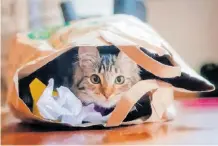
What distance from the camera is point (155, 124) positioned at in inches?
30.2

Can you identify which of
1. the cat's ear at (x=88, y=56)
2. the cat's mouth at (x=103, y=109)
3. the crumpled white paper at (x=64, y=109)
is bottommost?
the cat's mouth at (x=103, y=109)

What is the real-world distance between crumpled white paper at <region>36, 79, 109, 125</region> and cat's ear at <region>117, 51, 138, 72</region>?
0.11 meters

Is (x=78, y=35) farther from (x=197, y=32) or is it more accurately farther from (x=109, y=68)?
(x=197, y=32)

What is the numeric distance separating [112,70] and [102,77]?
0.02 metres

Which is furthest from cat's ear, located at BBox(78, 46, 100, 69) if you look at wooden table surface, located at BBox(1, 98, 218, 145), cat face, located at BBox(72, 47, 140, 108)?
wooden table surface, located at BBox(1, 98, 218, 145)

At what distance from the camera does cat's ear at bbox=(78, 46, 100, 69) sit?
0.79 meters

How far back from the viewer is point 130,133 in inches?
27.0

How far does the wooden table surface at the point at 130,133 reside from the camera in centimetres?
62

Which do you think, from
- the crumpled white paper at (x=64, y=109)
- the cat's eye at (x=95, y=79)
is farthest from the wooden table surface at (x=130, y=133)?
the cat's eye at (x=95, y=79)

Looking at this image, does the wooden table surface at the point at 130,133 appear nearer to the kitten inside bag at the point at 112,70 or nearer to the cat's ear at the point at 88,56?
the kitten inside bag at the point at 112,70

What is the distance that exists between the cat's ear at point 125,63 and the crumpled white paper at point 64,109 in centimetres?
11

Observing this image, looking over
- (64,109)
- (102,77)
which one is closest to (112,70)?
(102,77)

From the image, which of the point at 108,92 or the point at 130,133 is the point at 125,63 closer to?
the point at 108,92

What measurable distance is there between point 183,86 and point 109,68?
0.47 feet
